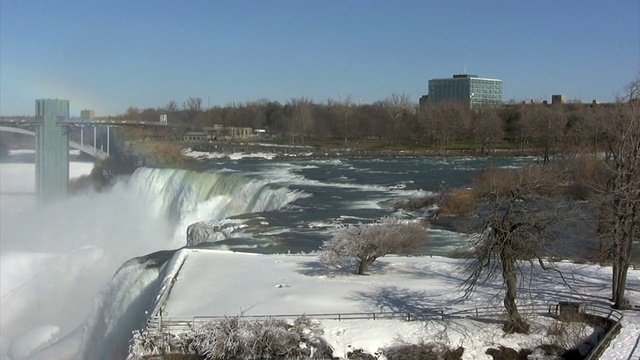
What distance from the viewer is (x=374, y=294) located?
46.7ft

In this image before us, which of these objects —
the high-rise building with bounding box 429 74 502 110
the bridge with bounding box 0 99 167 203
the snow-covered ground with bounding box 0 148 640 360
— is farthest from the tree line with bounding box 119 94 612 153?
the high-rise building with bounding box 429 74 502 110

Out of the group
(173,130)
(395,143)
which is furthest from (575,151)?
(173,130)

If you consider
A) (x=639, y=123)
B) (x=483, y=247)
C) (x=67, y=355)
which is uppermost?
(x=639, y=123)

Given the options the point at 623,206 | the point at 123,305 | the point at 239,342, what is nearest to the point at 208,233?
the point at 123,305

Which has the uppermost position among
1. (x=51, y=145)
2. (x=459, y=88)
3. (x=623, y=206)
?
(x=459, y=88)

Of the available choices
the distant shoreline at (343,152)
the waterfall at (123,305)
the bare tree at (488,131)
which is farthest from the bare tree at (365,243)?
the bare tree at (488,131)

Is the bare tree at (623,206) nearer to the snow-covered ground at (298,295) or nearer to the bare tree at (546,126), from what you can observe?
the snow-covered ground at (298,295)

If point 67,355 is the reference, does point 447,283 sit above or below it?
above

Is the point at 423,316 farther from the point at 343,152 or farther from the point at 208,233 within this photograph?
the point at 343,152

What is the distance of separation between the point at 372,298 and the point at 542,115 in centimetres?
5417

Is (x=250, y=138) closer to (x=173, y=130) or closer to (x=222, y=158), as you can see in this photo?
(x=173, y=130)

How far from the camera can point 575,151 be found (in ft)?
114

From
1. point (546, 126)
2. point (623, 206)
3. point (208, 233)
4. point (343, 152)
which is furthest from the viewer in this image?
point (343, 152)

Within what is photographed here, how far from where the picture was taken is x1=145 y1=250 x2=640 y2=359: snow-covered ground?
1172 cm
